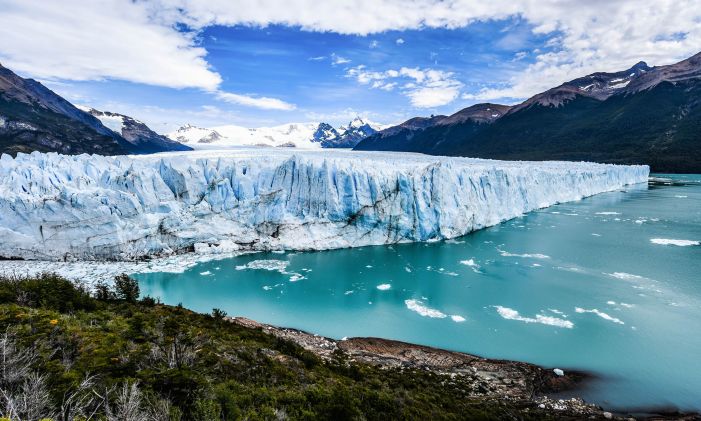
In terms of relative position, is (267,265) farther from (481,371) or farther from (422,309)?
(481,371)

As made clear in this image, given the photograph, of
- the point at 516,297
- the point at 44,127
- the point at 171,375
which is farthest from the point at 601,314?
the point at 44,127

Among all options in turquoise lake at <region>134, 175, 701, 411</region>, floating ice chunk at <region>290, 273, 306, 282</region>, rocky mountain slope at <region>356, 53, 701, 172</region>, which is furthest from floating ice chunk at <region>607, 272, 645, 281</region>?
rocky mountain slope at <region>356, 53, 701, 172</region>

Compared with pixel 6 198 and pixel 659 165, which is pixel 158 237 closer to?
pixel 6 198

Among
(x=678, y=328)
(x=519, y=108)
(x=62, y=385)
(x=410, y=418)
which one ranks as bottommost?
(x=678, y=328)

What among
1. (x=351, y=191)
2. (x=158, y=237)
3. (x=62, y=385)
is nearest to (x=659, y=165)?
(x=351, y=191)

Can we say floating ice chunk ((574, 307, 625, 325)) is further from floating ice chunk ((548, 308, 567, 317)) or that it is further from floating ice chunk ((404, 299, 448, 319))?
floating ice chunk ((404, 299, 448, 319))

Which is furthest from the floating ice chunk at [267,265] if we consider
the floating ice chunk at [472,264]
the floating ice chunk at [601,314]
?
the floating ice chunk at [601,314]

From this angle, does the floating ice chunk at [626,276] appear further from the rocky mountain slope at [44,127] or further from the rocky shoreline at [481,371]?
the rocky mountain slope at [44,127]
